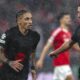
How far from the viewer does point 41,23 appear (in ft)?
42.4

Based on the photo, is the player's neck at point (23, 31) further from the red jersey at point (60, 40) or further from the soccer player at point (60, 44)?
the red jersey at point (60, 40)

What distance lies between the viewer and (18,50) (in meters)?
7.64

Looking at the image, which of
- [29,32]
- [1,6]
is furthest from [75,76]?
[29,32]

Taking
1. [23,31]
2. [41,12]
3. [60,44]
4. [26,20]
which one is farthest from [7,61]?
[41,12]

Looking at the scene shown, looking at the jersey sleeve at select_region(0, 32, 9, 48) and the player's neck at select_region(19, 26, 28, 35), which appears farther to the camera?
the player's neck at select_region(19, 26, 28, 35)

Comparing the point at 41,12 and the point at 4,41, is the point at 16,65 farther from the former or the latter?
the point at 41,12

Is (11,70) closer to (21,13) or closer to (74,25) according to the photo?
(21,13)

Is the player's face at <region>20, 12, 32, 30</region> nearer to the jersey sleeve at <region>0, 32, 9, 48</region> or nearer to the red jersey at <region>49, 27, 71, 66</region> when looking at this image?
the jersey sleeve at <region>0, 32, 9, 48</region>

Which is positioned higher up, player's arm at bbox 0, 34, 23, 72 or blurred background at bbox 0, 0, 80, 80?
blurred background at bbox 0, 0, 80, 80

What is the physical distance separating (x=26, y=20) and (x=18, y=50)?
1.46 feet

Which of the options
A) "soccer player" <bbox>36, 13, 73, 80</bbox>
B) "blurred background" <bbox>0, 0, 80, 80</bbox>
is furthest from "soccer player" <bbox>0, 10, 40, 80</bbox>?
"blurred background" <bbox>0, 0, 80, 80</bbox>

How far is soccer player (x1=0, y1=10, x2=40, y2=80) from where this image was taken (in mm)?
7559

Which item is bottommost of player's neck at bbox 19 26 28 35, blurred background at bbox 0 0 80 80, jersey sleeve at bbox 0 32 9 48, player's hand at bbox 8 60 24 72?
player's hand at bbox 8 60 24 72

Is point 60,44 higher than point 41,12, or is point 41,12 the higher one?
point 41,12
